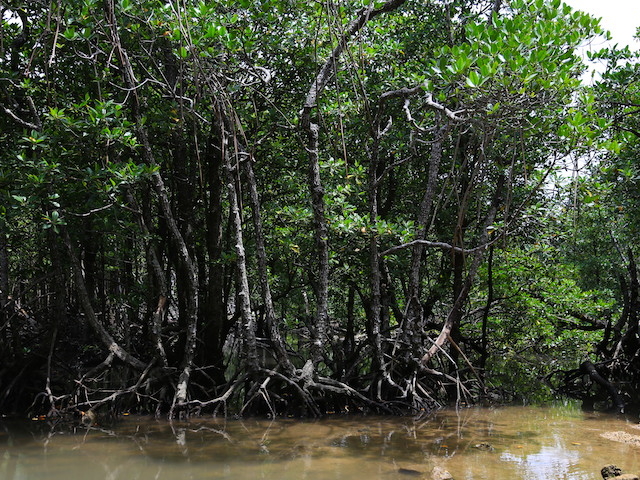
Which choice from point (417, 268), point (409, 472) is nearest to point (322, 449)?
point (409, 472)

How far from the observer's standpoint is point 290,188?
820 centimetres

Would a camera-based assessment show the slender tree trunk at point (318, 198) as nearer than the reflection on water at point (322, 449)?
No

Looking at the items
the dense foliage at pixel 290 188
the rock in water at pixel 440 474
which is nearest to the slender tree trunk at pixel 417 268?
the dense foliage at pixel 290 188

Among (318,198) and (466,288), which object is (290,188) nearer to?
(318,198)

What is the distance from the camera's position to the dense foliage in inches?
226

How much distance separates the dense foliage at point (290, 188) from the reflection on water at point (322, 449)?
24.4 inches

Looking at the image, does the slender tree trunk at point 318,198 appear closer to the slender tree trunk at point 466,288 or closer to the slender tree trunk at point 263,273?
the slender tree trunk at point 263,273

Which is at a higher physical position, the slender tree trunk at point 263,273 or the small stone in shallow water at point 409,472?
the slender tree trunk at point 263,273

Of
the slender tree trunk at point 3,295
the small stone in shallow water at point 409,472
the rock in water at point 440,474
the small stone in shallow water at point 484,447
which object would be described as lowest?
the small stone in shallow water at point 409,472

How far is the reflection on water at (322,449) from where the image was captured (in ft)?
15.2

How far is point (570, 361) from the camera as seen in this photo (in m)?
12.7

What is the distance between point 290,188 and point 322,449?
400 centimetres

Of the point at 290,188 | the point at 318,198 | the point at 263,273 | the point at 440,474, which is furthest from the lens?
the point at 290,188

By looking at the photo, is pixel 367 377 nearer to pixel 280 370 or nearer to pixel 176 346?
pixel 280 370
